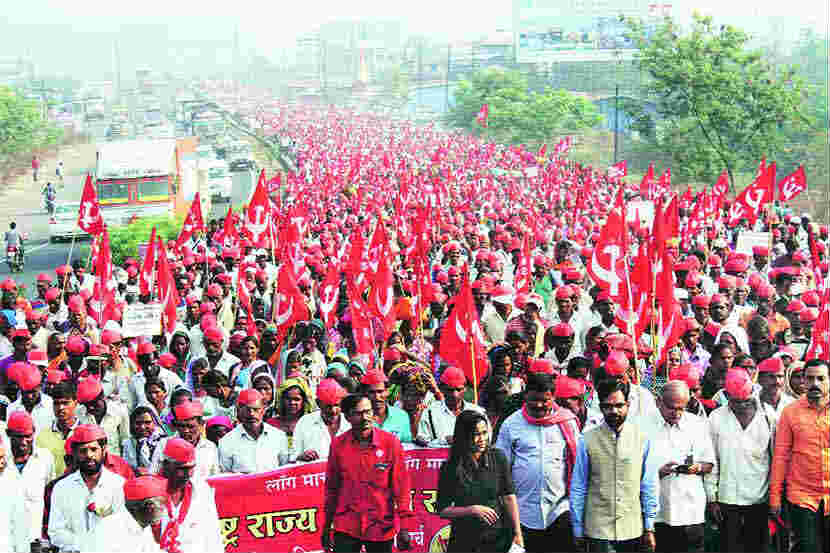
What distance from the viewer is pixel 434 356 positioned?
9.78 metres

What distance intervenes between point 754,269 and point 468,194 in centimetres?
1463

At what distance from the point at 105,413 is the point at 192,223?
1142 cm

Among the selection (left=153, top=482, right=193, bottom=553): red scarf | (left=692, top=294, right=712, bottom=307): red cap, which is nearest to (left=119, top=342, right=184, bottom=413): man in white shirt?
(left=153, top=482, right=193, bottom=553): red scarf

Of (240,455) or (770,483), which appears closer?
(770,483)

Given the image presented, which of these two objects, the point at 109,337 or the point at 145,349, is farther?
the point at 145,349

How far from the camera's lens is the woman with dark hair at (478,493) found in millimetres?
5379

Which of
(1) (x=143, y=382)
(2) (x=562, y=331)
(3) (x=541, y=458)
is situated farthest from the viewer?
(2) (x=562, y=331)

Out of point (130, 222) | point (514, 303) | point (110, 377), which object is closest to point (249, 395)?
point (110, 377)

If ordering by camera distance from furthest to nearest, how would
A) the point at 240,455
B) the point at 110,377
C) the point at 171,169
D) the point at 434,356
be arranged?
the point at 171,169 → the point at 434,356 → the point at 110,377 → the point at 240,455

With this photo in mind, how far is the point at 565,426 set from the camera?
5.91 metres

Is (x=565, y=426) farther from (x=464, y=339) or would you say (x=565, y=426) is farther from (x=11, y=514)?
(x=11, y=514)

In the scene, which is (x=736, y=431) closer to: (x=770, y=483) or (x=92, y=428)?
(x=770, y=483)

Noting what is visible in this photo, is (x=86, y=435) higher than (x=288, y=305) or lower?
higher

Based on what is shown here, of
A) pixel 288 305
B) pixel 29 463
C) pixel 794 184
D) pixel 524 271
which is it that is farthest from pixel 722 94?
pixel 29 463
